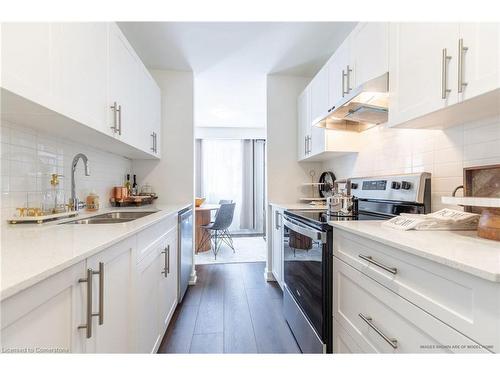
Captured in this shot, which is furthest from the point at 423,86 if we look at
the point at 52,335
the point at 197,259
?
the point at 197,259

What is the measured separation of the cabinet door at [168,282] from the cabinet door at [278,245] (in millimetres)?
998

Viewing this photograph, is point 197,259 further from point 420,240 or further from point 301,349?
point 420,240

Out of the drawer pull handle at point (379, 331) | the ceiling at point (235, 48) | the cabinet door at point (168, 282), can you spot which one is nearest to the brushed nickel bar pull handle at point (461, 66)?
the drawer pull handle at point (379, 331)

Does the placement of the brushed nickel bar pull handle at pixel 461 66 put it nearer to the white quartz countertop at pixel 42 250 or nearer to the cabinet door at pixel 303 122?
the white quartz countertop at pixel 42 250

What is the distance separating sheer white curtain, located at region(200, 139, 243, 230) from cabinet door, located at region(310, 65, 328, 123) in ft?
10.6

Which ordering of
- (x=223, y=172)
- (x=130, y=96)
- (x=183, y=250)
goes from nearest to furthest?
(x=130, y=96), (x=183, y=250), (x=223, y=172)

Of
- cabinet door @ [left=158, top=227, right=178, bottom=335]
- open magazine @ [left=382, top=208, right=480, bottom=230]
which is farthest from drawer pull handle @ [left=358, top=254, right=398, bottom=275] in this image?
cabinet door @ [left=158, top=227, right=178, bottom=335]

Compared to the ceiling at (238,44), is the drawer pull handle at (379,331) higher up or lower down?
lower down

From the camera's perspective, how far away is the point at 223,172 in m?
5.61

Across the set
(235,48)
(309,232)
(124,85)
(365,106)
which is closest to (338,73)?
(365,106)

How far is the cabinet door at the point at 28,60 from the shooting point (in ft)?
2.65

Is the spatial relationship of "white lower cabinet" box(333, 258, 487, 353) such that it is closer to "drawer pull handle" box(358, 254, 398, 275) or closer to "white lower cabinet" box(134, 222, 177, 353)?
"drawer pull handle" box(358, 254, 398, 275)

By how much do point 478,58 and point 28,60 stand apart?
1682 mm

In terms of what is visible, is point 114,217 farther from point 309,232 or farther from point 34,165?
point 309,232
